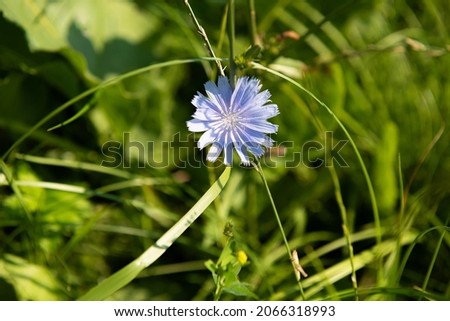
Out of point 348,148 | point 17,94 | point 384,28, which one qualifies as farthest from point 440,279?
point 17,94

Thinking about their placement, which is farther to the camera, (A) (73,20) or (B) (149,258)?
(A) (73,20)

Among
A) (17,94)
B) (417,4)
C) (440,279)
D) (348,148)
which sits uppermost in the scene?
(417,4)

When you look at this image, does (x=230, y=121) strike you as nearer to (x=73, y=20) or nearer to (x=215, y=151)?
(x=215, y=151)

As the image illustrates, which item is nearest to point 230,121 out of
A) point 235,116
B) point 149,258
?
point 235,116

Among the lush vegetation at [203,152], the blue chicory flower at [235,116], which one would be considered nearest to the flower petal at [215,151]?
the blue chicory flower at [235,116]

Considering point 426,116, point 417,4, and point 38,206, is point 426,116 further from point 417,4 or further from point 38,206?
point 38,206

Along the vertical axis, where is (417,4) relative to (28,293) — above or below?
above

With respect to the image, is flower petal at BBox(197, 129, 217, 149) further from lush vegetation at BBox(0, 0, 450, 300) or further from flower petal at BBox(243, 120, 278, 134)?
lush vegetation at BBox(0, 0, 450, 300)
